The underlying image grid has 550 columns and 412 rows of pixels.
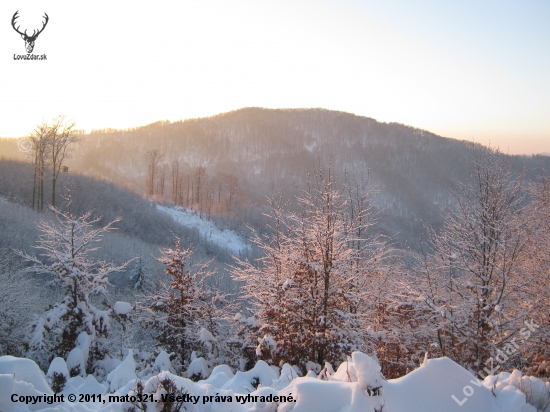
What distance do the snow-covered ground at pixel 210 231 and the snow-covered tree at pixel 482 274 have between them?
28.0m

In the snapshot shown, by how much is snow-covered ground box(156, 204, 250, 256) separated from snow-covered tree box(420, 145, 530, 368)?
28018 mm

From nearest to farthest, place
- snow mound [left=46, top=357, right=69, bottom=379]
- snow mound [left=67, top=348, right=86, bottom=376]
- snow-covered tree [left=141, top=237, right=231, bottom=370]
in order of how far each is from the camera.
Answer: snow mound [left=46, top=357, right=69, bottom=379] < snow mound [left=67, top=348, right=86, bottom=376] < snow-covered tree [left=141, top=237, right=231, bottom=370]

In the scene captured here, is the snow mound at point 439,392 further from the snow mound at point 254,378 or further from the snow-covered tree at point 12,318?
the snow-covered tree at point 12,318

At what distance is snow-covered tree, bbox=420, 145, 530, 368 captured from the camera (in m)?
7.84

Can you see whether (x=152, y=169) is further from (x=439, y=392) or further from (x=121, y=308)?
(x=439, y=392)

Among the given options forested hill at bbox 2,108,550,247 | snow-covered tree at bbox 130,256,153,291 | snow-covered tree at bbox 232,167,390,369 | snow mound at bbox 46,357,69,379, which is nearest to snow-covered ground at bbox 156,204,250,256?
snow-covered tree at bbox 130,256,153,291

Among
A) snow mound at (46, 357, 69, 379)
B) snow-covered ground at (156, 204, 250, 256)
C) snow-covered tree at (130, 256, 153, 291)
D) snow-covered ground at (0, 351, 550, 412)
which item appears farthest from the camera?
snow-covered ground at (156, 204, 250, 256)

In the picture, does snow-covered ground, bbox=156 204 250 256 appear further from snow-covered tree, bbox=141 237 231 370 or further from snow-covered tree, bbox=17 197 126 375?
snow-covered tree, bbox=17 197 126 375

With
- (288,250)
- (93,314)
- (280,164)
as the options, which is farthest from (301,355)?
(280,164)

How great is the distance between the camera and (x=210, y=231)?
39250 mm

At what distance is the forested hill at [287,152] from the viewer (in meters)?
102

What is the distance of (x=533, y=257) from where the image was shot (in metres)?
11.1

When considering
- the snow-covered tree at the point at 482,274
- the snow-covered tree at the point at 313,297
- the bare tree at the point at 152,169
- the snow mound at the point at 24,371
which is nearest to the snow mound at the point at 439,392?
the snow-covered tree at the point at 313,297

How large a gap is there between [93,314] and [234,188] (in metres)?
55.1
